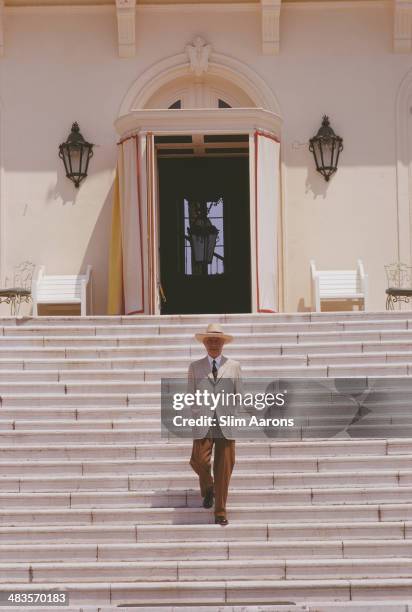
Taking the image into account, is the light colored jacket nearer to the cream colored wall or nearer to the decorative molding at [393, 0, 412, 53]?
the cream colored wall

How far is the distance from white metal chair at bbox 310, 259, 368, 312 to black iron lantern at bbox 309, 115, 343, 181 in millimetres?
1404

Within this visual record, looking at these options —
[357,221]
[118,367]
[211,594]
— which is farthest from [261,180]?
[211,594]

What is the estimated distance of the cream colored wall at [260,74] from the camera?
53.8ft

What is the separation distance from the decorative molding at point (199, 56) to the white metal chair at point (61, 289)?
322 cm

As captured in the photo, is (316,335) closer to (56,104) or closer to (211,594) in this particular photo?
(211,594)

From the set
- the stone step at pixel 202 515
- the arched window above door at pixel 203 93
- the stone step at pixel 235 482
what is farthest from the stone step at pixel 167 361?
the arched window above door at pixel 203 93

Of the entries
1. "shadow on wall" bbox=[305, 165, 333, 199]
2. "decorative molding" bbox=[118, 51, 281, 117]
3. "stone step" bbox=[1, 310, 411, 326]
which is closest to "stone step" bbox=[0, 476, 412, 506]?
"stone step" bbox=[1, 310, 411, 326]

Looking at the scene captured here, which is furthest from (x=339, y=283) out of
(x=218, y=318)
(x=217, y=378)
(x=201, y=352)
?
(x=217, y=378)

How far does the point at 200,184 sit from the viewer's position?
57.3ft

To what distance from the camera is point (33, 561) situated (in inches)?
371

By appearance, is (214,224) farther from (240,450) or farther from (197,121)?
(240,450)

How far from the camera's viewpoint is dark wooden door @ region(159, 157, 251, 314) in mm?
17406

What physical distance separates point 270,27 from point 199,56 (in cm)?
109

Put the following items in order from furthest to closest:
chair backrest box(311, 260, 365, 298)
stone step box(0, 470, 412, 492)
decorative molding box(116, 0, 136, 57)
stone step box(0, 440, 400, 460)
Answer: decorative molding box(116, 0, 136, 57) → chair backrest box(311, 260, 365, 298) → stone step box(0, 440, 400, 460) → stone step box(0, 470, 412, 492)
